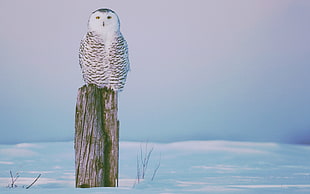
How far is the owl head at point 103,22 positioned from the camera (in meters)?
5.24

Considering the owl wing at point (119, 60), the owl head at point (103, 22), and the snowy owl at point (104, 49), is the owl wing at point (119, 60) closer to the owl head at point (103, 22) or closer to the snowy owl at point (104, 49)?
the snowy owl at point (104, 49)

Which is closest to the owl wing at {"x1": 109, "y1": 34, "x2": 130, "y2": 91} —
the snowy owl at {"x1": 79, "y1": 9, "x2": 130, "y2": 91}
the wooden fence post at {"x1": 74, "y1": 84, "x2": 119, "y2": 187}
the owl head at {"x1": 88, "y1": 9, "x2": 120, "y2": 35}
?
the snowy owl at {"x1": 79, "y1": 9, "x2": 130, "y2": 91}

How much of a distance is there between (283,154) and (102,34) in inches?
286

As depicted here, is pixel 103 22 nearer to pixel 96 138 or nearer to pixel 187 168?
pixel 96 138

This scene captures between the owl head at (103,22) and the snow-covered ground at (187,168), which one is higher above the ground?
the owl head at (103,22)

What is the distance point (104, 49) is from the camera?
5191mm

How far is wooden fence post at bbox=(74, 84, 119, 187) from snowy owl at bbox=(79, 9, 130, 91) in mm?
956

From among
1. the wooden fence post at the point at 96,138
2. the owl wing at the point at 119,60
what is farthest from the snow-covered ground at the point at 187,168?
the owl wing at the point at 119,60

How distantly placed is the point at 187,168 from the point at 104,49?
3436 mm

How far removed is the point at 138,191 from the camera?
3.79 metres

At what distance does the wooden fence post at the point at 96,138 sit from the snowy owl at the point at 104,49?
96 centimetres

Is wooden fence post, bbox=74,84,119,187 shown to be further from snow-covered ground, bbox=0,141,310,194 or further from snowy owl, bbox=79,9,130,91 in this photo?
snowy owl, bbox=79,9,130,91

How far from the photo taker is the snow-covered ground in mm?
4352

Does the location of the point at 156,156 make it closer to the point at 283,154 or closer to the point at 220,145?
the point at 220,145
